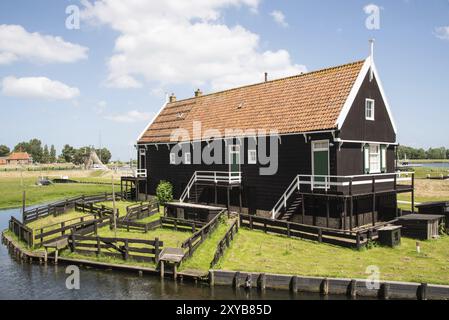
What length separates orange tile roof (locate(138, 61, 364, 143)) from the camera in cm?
2344

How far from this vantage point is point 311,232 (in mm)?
20828

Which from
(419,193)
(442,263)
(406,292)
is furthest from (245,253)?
(419,193)

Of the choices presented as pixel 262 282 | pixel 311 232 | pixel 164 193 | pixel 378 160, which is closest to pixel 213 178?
pixel 164 193

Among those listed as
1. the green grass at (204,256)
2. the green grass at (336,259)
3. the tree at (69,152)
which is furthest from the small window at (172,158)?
the tree at (69,152)

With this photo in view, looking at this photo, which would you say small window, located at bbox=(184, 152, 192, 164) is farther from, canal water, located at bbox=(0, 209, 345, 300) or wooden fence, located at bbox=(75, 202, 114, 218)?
canal water, located at bbox=(0, 209, 345, 300)

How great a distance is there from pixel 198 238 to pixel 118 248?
13.7ft

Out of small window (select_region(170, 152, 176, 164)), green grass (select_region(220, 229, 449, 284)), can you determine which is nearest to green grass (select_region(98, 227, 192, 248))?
green grass (select_region(220, 229, 449, 284))

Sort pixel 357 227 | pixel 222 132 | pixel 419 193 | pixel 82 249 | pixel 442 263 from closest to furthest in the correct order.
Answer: pixel 442 263
pixel 82 249
pixel 357 227
pixel 222 132
pixel 419 193

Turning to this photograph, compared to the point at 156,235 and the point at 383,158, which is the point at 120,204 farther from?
the point at 383,158

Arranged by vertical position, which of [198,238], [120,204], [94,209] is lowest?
[198,238]

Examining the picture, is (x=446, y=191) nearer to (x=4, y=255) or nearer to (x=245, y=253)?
(x=245, y=253)

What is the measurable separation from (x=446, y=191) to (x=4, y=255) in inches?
1792

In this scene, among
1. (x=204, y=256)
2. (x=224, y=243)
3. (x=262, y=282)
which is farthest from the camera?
(x=224, y=243)

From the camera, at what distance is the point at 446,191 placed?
45.8 meters
